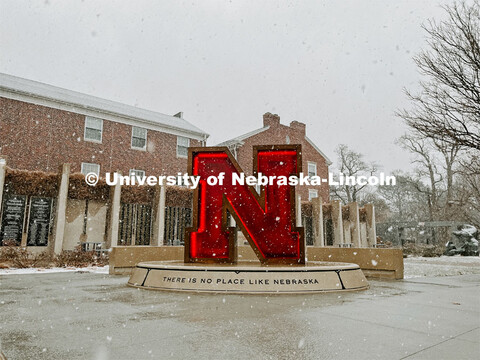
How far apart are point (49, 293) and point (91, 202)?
11905 millimetres

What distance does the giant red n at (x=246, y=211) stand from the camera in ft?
27.7

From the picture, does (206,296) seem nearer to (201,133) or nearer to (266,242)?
(266,242)

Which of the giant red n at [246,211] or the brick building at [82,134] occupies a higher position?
the brick building at [82,134]

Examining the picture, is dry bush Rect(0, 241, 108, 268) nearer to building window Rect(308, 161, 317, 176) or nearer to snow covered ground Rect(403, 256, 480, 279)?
snow covered ground Rect(403, 256, 480, 279)

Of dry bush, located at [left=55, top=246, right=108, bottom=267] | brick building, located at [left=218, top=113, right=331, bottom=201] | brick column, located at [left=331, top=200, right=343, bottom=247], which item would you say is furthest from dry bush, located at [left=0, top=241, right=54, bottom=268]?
brick column, located at [left=331, top=200, right=343, bottom=247]

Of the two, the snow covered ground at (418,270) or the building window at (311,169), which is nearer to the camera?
the snow covered ground at (418,270)

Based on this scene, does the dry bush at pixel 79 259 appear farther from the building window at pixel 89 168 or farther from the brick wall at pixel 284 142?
the brick wall at pixel 284 142

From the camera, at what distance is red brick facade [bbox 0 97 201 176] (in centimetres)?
1986

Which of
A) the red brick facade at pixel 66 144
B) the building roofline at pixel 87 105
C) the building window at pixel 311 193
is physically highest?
the building roofline at pixel 87 105

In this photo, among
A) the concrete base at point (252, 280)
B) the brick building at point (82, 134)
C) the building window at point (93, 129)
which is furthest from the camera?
the building window at point (93, 129)

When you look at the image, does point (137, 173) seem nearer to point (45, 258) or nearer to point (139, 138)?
point (139, 138)

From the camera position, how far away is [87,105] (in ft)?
74.1

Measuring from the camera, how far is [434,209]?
1457 inches

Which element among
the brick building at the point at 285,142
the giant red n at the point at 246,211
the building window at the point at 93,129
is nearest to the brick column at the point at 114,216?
the building window at the point at 93,129
